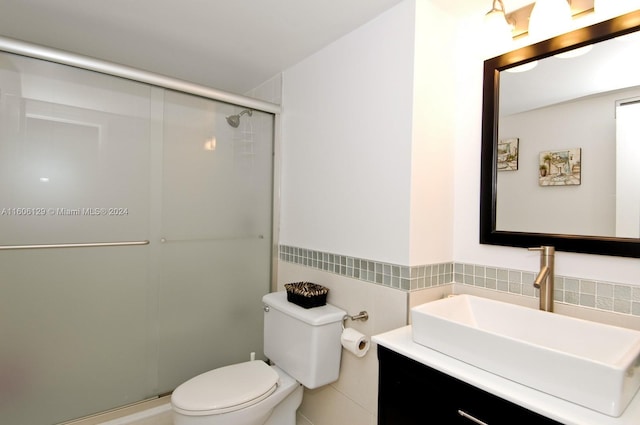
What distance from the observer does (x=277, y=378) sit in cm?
156

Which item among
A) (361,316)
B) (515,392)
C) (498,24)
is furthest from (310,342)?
(498,24)

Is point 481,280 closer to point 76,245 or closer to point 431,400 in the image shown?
point 431,400

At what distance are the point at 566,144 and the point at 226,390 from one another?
1671 millimetres

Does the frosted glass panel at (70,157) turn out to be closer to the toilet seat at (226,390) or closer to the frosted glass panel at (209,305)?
the frosted glass panel at (209,305)

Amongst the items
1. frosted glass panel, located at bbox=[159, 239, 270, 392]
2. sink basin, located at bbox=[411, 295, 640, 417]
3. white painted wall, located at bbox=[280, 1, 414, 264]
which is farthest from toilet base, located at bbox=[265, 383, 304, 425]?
sink basin, located at bbox=[411, 295, 640, 417]

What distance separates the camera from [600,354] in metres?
0.95

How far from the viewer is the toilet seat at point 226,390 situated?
1.35m

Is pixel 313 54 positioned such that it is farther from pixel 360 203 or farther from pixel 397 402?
pixel 397 402

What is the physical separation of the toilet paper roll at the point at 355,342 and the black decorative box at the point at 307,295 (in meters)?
0.23

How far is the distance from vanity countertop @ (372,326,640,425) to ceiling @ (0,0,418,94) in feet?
4.37

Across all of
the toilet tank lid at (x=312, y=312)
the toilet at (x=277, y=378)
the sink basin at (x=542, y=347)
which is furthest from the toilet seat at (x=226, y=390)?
the sink basin at (x=542, y=347)

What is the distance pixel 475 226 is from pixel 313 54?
124 centimetres

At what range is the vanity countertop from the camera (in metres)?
0.71

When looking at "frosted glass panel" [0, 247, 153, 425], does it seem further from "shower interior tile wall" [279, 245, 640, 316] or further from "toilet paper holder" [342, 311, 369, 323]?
"toilet paper holder" [342, 311, 369, 323]
